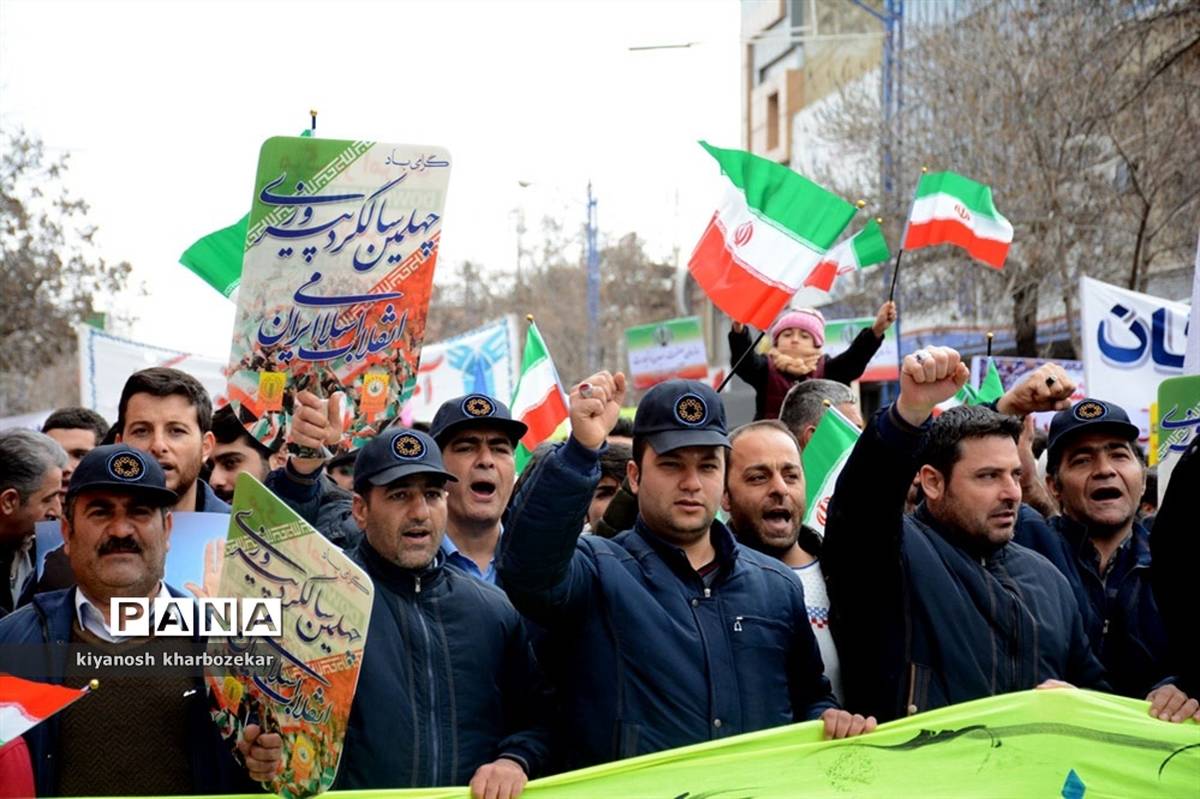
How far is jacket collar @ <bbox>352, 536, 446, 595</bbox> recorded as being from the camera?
4.38 meters

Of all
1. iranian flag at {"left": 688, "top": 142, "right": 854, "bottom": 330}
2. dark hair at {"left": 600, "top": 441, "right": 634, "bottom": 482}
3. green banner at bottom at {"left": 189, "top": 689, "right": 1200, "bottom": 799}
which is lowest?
green banner at bottom at {"left": 189, "top": 689, "right": 1200, "bottom": 799}

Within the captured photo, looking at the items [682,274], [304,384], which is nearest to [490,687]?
[304,384]

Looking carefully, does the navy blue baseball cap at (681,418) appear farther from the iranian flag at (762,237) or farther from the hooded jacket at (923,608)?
the iranian flag at (762,237)

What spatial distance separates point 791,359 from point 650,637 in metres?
3.77

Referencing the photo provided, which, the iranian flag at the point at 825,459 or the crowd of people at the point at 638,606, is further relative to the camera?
the iranian flag at the point at 825,459

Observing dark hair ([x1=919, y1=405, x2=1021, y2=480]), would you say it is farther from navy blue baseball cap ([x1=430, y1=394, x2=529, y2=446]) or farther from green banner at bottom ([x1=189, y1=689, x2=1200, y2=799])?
navy blue baseball cap ([x1=430, y1=394, x2=529, y2=446])

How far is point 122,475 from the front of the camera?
426 centimetres

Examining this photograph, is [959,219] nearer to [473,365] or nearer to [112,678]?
[473,365]

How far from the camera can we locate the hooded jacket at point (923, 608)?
441 centimetres

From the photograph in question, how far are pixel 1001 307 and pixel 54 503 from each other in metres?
20.9

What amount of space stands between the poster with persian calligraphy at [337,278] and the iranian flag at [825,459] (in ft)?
6.02

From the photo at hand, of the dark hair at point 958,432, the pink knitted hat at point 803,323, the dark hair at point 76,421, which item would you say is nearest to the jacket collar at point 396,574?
the dark hair at point 958,432

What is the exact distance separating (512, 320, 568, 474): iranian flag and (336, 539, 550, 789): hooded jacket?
356 cm

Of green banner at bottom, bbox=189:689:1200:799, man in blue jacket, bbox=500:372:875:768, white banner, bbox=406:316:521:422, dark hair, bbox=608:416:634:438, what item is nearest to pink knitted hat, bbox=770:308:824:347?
dark hair, bbox=608:416:634:438
